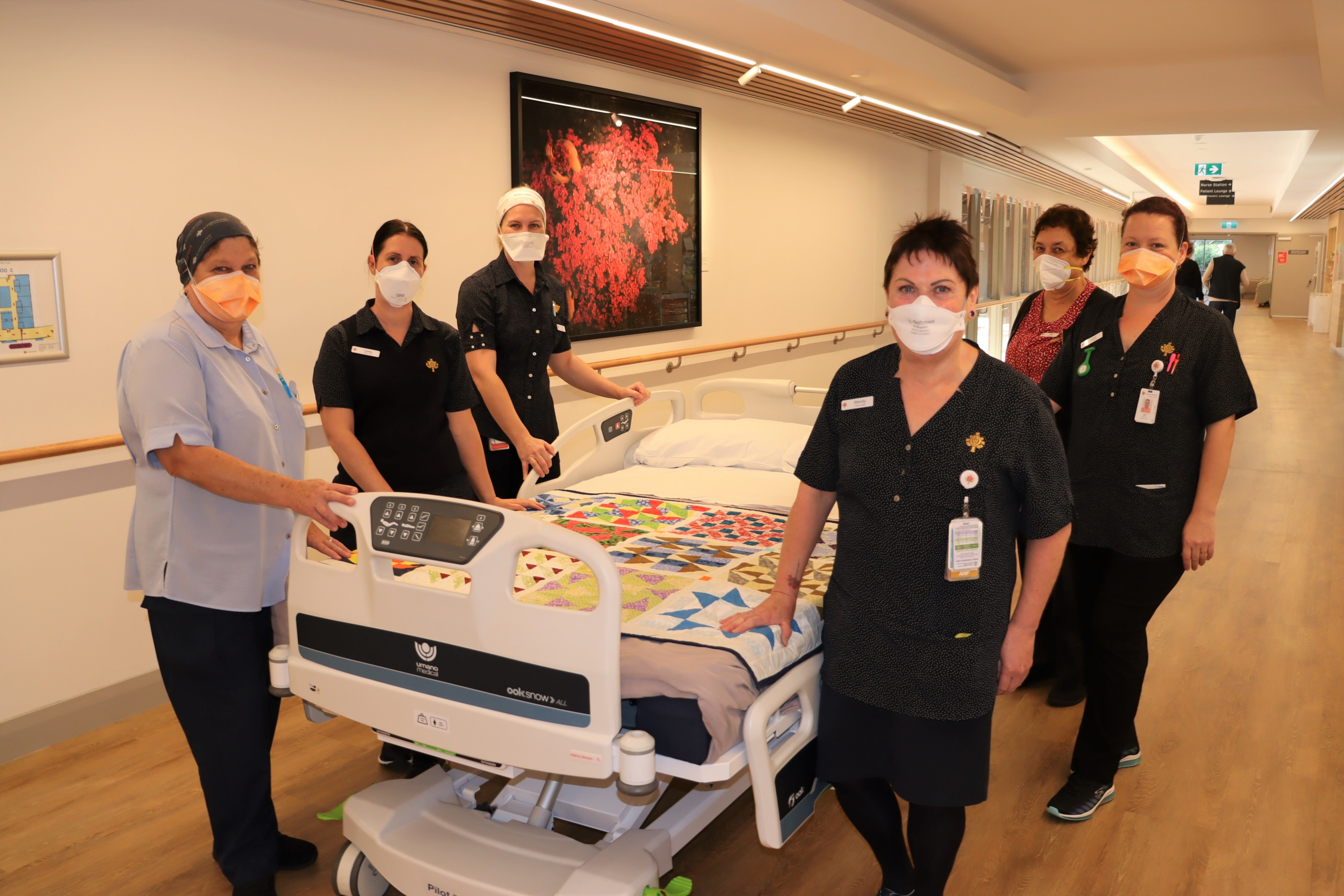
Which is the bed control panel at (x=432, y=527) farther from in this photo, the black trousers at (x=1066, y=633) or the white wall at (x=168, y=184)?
the black trousers at (x=1066, y=633)

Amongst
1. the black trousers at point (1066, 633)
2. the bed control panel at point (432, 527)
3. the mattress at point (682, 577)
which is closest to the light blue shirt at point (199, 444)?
the mattress at point (682, 577)

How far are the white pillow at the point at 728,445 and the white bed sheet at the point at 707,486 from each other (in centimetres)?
3

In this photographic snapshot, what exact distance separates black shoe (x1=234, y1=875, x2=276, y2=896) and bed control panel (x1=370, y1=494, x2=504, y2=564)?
95 centimetres

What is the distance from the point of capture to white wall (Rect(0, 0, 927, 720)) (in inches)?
116

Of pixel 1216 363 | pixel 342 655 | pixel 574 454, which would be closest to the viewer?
pixel 342 655

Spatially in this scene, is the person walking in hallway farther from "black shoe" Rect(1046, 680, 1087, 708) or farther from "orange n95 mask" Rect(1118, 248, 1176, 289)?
"orange n95 mask" Rect(1118, 248, 1176, 289)

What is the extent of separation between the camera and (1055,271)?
3223mm

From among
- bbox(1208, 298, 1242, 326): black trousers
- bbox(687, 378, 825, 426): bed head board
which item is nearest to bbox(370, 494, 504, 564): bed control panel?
bbox(687, 378, 825, 426): bed head board

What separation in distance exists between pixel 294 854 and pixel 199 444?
1097 millimetres

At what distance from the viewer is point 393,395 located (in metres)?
2.75

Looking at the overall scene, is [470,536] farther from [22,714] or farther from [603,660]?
[22,714]

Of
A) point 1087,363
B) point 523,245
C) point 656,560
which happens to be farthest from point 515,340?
point 1087,363

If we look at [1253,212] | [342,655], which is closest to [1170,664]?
[342,655]

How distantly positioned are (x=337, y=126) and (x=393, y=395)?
153 centimetres
